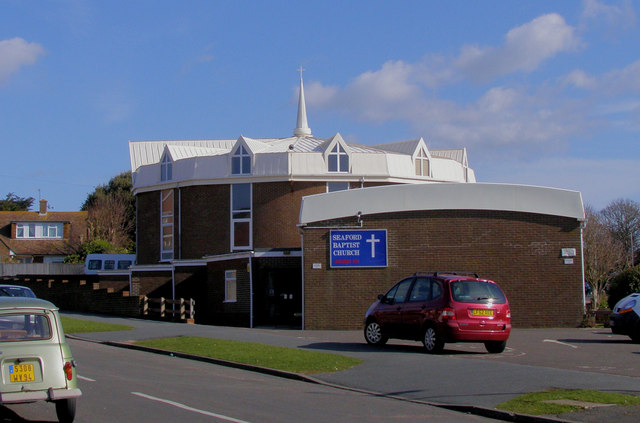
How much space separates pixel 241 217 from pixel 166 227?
16.9 ft

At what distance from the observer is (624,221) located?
243 feet

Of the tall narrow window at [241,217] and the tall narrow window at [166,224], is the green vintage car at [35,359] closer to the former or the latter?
the tall narrow window at [241,217]

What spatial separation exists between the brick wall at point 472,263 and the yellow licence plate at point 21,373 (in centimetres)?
1729

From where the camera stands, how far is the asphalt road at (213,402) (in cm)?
1016

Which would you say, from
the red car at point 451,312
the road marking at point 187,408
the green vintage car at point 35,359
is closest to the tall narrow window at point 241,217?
the red car at point 451,312

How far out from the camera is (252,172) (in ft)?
124

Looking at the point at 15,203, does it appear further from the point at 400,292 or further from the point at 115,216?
the point at 400,292

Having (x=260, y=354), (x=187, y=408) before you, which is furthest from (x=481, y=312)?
(x=187, y=408)

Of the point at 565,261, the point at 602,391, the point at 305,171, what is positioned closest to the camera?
the point at 602,391

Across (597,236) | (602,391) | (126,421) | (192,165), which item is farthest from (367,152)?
(126,421)

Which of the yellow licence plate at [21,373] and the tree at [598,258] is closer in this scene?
the yellow licence plate at [21,373]

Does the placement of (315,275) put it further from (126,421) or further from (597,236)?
(597,236)

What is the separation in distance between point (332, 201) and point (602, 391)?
50.9ft

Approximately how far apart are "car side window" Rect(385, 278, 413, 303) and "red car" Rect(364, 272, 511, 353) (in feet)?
0.12
